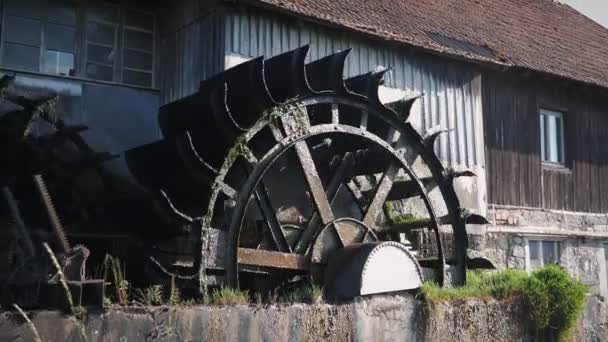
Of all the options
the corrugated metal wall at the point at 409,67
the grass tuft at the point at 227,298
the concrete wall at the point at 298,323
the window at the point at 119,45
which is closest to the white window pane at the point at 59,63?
the window at the point at 119,45

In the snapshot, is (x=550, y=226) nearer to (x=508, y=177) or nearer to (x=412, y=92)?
(x=508, y=177)

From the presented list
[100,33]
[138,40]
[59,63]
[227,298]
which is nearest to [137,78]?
[138,40]

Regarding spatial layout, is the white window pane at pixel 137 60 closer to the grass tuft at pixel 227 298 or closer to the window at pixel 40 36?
the window at pixel 40 36

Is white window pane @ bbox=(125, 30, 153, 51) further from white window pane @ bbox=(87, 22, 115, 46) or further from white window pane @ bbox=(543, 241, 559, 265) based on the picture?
white window pane @ bbox=(543, 241, 559, 265)

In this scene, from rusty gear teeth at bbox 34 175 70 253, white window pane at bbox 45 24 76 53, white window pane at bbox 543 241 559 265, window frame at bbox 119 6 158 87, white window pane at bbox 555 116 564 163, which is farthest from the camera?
white window pane at bbox 555 116 564 163

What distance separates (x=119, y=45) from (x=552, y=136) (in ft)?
23.8

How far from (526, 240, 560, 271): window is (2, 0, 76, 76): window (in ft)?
24.0

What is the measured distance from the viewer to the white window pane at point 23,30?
882 centimetres

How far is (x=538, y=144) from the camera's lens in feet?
40.2

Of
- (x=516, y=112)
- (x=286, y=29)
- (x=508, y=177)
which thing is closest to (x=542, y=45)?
(x=516, y=112)

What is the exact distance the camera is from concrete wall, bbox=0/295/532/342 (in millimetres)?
5090

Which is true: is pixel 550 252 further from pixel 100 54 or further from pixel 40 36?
pixel 40 36

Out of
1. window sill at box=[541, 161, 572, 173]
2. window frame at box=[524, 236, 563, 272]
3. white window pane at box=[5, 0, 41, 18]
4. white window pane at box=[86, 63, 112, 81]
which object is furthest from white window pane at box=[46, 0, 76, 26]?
window sill at box=[541, 161, 572, 173]

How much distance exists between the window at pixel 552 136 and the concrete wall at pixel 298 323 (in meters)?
4.86
